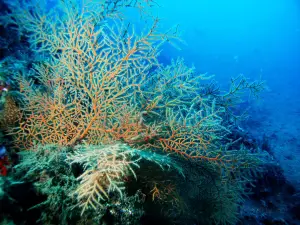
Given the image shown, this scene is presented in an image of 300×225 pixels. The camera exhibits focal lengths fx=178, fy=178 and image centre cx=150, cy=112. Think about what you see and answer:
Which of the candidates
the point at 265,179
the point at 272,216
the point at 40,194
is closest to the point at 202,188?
the point at 40,194

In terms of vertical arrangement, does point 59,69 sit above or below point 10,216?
above

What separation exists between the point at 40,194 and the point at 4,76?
7.83ft

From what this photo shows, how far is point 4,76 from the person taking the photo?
330 centimetres

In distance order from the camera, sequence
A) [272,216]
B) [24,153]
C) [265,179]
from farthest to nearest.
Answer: [265,179] → [272,216] → [24,153]

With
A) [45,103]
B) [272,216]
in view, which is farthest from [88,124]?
[272,216]

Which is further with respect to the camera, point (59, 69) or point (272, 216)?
point (272, 216)

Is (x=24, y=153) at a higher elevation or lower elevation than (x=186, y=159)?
lower

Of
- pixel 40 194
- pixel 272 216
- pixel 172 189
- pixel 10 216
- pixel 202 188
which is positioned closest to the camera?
pixel 10 216

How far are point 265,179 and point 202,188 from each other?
16.9 feet

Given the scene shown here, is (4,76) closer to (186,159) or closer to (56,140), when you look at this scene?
(56,140)

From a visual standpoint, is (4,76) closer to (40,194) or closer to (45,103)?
(45,103)

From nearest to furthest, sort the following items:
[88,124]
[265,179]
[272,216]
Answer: [88,124]
[272,216]
[265,179]

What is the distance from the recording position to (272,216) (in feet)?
20.2

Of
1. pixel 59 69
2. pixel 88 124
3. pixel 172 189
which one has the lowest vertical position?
pixel 172 189
